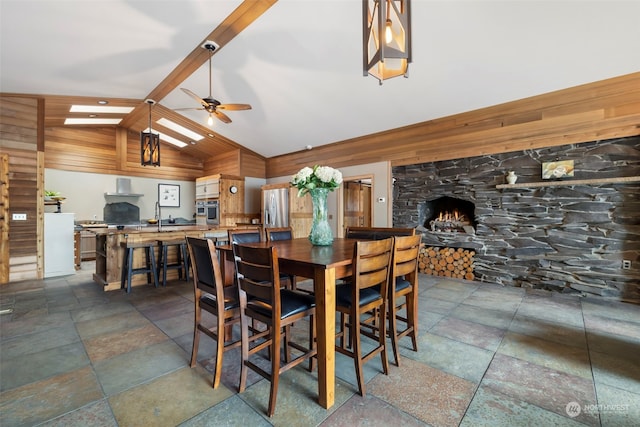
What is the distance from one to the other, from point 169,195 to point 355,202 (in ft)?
17.8

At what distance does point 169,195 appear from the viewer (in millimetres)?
8367

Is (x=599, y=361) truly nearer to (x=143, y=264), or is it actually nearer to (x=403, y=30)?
(x=403, y=30)

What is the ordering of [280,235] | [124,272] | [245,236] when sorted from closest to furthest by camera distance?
[245,236] → [280,235] → [124,272]

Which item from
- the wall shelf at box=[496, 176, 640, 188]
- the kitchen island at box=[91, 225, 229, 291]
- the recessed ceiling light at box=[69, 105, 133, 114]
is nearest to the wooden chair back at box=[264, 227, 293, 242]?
the kitchen island at box=[91, 225, 229, 291]

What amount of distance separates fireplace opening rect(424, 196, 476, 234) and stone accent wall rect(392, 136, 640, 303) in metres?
0.22

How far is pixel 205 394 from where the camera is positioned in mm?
1765

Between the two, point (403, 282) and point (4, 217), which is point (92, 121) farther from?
point (403, 282)

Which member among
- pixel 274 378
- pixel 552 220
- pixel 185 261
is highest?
pixel 552 220

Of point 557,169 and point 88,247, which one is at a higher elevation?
point 557,169

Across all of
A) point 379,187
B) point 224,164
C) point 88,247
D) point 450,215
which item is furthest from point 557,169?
point 88,247

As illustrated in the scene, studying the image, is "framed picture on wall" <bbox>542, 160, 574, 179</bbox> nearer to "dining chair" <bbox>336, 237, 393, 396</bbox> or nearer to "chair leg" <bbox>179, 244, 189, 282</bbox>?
"dining chair" <bbox>336, 237, 393, 396</bbox>

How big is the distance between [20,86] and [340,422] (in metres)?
6.20

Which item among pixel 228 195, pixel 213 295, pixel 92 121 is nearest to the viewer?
pixel 213 295

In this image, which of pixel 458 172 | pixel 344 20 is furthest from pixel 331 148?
Result: pixel 344 20
